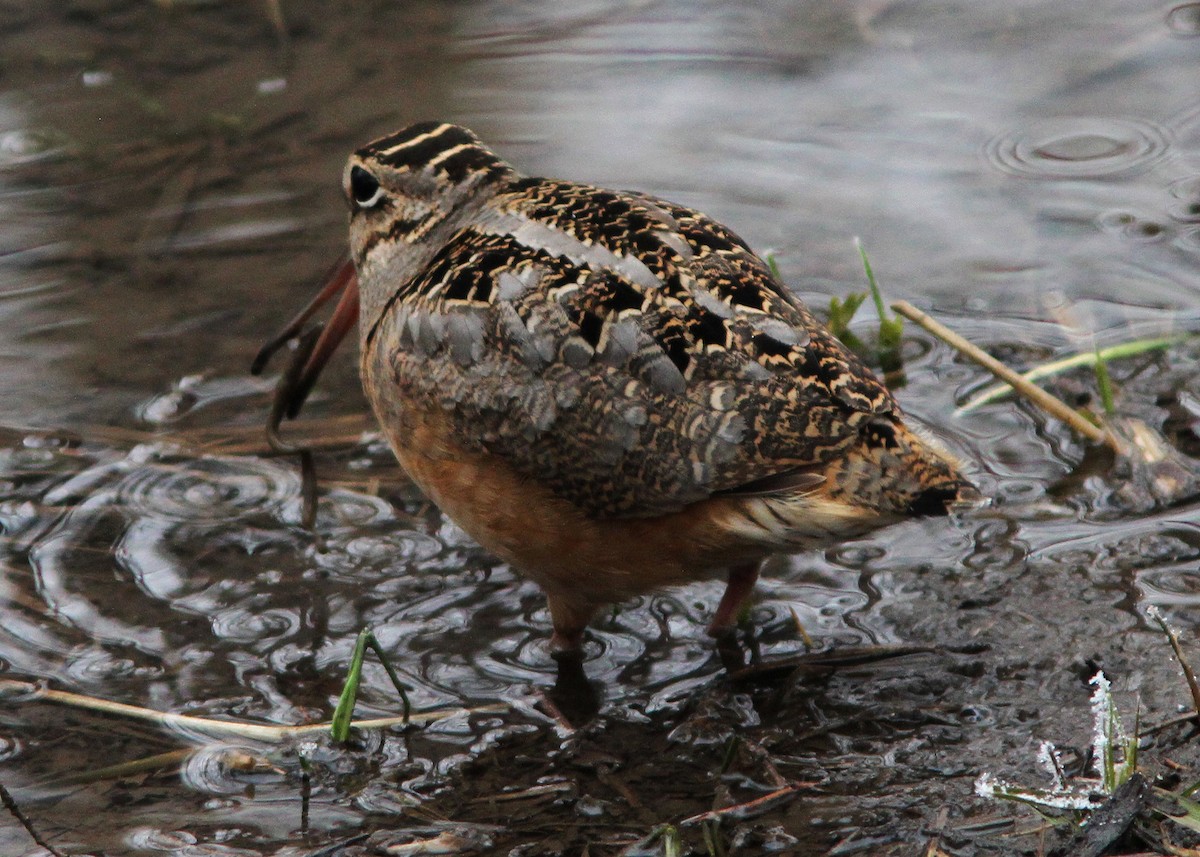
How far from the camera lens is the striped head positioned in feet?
17.5

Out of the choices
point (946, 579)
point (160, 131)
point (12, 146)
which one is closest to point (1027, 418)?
point (946, 579)

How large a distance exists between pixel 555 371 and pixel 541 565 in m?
0.64

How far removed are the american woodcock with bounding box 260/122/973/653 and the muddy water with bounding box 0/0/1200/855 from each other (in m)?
0.55

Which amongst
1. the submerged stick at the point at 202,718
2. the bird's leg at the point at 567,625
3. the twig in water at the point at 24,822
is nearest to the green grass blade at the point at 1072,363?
the bird's leg at the point at 567,625

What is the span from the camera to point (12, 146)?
26.8 feet

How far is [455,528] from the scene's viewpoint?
5.63 m

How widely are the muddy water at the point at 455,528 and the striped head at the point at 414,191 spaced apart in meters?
0.91

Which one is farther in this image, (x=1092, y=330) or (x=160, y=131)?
(x=160, y=131)

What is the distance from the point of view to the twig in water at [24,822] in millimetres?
4117

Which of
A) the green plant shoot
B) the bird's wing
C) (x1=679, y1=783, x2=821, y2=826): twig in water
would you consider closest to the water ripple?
the bird's wing

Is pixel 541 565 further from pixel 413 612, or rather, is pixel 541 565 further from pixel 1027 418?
pixel 1027 418

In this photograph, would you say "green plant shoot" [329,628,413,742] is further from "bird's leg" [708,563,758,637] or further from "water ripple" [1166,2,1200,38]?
"water ripple" [1166,2,1200,38]

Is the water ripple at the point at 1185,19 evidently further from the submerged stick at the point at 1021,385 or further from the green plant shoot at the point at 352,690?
the green plant shoot at the point at 352,690

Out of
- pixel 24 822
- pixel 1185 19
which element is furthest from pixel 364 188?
pixel 1185 19
